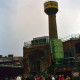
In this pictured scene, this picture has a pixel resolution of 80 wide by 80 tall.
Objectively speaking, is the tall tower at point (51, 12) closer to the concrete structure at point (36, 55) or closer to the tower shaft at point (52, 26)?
the tower shaft at point (52, 26)

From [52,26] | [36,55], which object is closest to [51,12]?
[52,26]

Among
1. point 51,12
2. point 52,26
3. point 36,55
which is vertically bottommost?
point 36,55

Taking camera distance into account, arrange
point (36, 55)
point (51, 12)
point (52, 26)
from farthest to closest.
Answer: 1. point (51, 12)
2. point (52, 26)
3. point (36, 55)

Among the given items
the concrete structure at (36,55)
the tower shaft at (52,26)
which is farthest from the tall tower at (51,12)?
the concrete structure at (36,55)

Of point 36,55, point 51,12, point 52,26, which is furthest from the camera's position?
point 51,12

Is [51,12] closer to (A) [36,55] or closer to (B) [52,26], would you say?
(B) [52,26]

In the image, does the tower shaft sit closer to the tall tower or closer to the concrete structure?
the tall tower

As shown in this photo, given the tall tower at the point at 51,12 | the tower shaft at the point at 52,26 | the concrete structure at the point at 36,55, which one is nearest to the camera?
the concrete structure at the point at 36,55

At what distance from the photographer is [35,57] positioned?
32562 mm

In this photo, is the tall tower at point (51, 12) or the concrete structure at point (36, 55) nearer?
the concrete structure at point (36, 55)

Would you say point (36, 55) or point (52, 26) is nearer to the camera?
point (36, 55)

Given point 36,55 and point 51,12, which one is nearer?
point 36,55

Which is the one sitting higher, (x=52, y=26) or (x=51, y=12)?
(x=51, y=12)

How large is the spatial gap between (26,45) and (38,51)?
11.4ft
